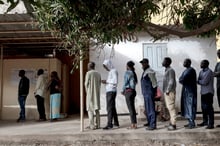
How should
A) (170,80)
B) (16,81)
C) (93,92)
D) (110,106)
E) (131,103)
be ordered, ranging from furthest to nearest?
(16,81), (93,92), (110,106), (131,103), (170,80)

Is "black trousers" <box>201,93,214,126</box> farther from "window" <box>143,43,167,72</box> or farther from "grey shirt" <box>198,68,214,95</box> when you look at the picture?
"window" <box>143,43,167,72</box>

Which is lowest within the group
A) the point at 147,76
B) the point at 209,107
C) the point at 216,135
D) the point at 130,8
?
the point at 216,135

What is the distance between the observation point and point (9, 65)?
13.8 m

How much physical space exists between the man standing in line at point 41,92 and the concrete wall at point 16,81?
74 centimetres

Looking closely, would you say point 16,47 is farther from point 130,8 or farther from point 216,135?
point 130,8

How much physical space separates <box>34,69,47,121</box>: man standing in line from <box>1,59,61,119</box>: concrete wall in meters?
0.74

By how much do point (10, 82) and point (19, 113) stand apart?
117cm

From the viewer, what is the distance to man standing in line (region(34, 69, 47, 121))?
12594mm

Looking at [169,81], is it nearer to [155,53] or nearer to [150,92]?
[150,92]

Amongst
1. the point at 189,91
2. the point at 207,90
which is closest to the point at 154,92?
the point at 189,91

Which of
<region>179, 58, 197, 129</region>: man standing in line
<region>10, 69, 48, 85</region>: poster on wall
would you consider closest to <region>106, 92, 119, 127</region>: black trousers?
<region>179, 58, 197, 129</region>: man standing in line

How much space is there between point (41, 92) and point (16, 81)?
154 centimetres

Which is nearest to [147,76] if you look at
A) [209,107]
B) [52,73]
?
[209,107]

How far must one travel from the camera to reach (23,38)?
13367mm
